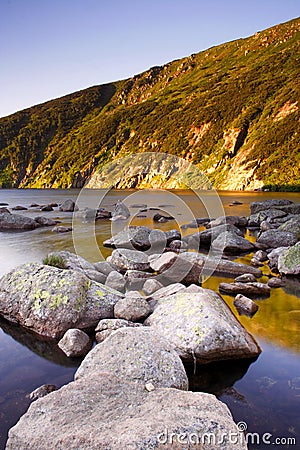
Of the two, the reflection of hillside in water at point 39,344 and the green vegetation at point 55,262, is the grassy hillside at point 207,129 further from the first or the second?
the reflection of hillside in water at point 39,344

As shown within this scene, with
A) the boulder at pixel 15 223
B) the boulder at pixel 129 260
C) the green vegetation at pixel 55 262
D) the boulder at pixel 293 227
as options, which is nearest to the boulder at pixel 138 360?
the green vegetation at pixel 55 262

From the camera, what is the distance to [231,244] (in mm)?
13117

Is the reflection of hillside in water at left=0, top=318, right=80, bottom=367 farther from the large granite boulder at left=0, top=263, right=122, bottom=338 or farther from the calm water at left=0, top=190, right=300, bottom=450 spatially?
the large granite boulder at left=0, top=263, right=122, bottom=338

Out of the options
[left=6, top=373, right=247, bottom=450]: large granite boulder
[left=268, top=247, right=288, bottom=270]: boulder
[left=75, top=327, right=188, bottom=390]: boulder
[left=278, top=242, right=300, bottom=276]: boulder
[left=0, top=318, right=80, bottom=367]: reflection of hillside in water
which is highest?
[left=6, top=373, right=247, bottom=450]: large granite boulder

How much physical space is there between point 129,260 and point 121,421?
7.72 metres

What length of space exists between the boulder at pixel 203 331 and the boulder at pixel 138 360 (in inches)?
26.4

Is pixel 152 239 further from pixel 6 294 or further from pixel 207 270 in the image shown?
pixel 6 294

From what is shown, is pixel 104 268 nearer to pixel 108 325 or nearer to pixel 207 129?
pixel 108 325

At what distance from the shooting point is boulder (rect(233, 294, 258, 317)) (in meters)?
7.25

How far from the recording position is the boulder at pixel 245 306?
7.25 meters

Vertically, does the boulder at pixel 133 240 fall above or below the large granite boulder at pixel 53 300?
below

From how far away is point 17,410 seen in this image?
14.1 ft

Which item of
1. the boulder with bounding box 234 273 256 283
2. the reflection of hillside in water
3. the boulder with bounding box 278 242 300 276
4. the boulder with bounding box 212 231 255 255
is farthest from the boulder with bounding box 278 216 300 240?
the reflection of hillside in water

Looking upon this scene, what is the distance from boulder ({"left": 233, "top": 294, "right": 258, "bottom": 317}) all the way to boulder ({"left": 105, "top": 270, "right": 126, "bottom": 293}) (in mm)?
2744
